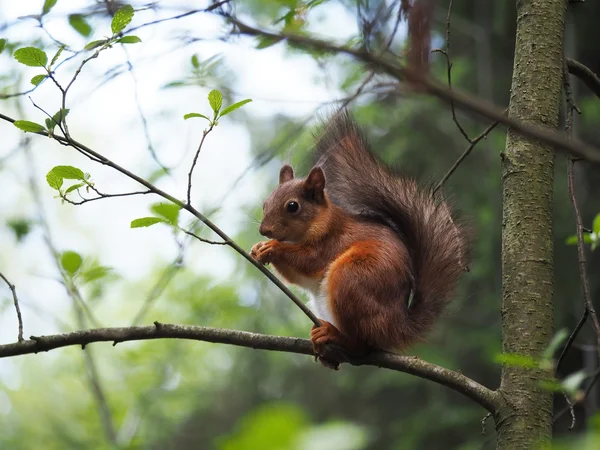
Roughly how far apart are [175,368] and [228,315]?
2.89ft

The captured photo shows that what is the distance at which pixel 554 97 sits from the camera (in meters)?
1.78

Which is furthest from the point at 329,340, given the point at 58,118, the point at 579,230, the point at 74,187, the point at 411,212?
the point at 58,118

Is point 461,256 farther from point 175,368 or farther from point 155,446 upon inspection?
point 155,446

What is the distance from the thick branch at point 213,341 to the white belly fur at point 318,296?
1.80ft

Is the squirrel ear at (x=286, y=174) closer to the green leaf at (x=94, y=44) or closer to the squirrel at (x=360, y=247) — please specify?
the squirrel at (x=360, y=247)

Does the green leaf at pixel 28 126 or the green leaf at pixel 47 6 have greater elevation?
the green leaf at pixel 47 6

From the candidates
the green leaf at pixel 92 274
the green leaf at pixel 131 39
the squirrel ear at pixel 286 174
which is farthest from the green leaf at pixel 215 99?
the squirrel ear at pixel 286 174

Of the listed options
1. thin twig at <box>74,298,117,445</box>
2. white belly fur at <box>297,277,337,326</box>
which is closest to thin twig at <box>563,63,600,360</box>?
white belly fur at <box>297,277,337,326</box>

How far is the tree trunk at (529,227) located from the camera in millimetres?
1559

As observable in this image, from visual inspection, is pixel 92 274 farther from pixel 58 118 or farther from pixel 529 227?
pixel 529 227

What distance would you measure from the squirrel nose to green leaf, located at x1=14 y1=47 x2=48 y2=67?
1121 millimetres

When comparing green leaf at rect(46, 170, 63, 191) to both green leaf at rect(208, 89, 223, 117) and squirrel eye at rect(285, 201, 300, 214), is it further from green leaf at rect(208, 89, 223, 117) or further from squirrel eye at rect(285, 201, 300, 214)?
Result: squirrel eye at rect(285, 201, 300, 214)

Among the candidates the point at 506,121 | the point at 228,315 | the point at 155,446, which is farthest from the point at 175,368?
the point at 506,121

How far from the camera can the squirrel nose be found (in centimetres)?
246
